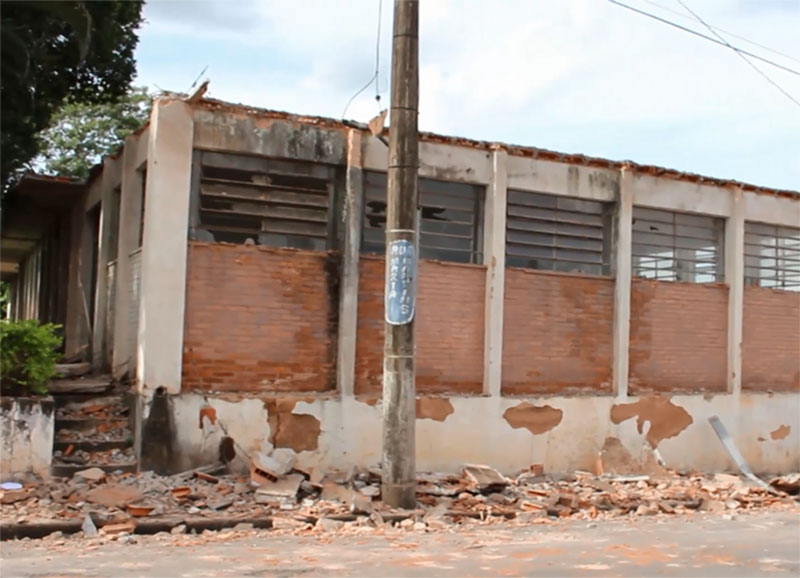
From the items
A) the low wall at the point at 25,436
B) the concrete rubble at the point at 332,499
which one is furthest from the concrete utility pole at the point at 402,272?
the low wall at the point at 25,436

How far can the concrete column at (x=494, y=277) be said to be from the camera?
1234 centimetres

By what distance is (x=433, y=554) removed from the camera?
7938 millimetres

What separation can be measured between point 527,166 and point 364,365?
3.73 metres

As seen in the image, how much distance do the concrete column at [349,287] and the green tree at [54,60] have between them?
3.32 metres

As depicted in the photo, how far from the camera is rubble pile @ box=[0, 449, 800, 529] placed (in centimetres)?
902

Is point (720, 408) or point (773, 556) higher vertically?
A: point (720, 408)

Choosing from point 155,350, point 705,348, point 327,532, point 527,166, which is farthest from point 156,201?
point 705,348

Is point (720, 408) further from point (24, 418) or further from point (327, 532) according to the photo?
point (24, 418)

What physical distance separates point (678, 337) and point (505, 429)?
11.9 feet

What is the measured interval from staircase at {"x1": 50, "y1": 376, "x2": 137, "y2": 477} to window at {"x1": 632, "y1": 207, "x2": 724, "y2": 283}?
7.88m

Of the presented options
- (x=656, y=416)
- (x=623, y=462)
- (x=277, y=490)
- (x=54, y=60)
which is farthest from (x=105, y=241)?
(x=656, y=416)

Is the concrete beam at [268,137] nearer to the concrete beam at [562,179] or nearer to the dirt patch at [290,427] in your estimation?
the concrete beam at [562,179]

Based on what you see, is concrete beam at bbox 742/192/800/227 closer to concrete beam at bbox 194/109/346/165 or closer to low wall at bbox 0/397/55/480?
concrete beam at bbox 194/109/346/165

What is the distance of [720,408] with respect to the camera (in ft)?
47.0
